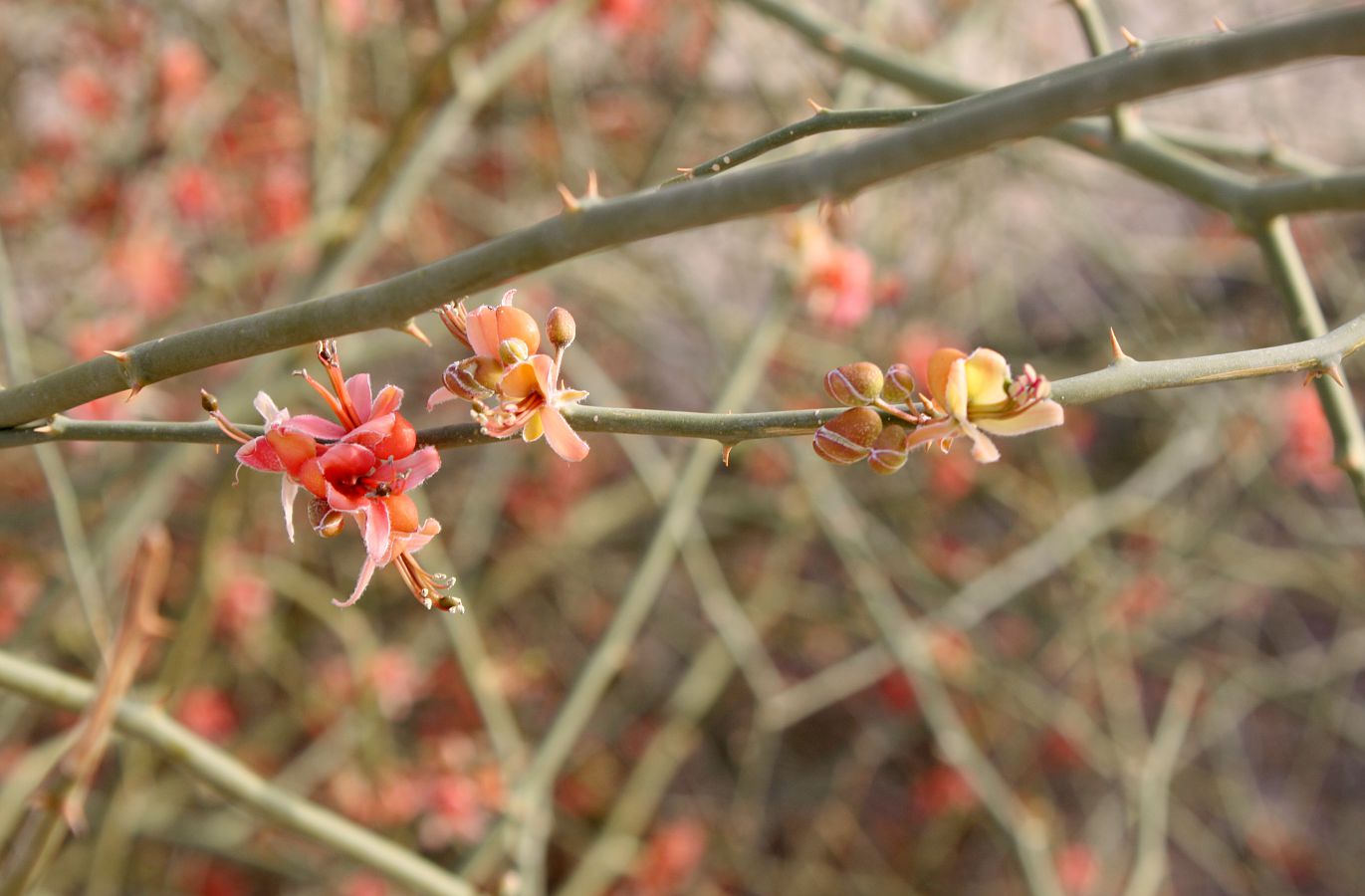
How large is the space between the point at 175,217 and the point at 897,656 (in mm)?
2401

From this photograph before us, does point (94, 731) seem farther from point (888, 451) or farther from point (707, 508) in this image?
point (707, 508)

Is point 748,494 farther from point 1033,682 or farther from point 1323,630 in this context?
point 1323,630

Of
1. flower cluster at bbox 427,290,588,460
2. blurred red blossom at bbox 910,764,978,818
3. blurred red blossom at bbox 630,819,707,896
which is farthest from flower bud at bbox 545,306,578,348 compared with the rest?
blurred red blossom at bbox 910,764,978,818

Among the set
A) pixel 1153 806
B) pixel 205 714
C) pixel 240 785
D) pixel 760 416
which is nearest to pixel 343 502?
pixel 760 416

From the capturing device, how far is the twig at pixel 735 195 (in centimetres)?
60

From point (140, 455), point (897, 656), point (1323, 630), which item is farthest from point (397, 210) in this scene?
point (1323, 630)

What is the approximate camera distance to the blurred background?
2.84 meters

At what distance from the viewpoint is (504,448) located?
3152 mm

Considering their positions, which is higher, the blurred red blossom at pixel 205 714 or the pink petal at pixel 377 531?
the blurred red blossom at pixel 205 714

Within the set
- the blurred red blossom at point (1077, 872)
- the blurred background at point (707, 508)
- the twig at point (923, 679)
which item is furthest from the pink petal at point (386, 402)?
the blurred red blossom at point (1077, 872)

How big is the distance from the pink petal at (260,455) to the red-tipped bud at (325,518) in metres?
0.04

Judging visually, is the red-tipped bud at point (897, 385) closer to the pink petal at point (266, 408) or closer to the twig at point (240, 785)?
the pink petal at point (266, 408)

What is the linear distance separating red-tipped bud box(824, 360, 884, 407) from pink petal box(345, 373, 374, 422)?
0.36 m

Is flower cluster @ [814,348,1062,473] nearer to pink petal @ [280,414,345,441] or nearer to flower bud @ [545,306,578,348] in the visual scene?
flower bud @ [545,306,578,348]
